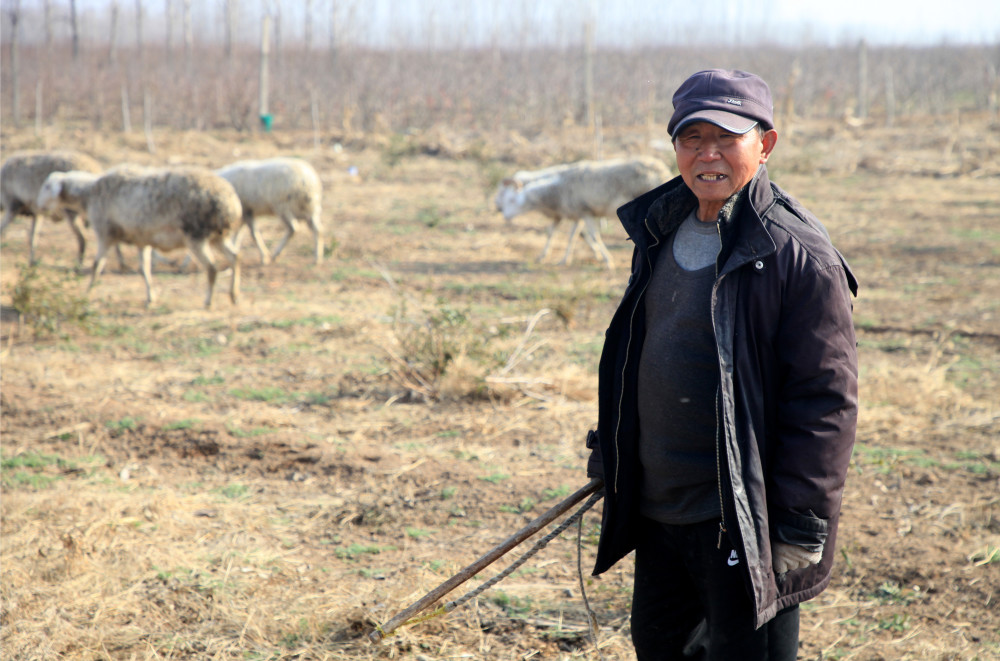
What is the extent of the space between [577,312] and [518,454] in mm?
4072

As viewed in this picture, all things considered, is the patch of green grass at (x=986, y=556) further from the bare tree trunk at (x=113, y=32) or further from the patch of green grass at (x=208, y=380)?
the bare tree trunk at (x=113, y=32)

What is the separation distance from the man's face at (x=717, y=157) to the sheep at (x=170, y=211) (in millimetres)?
7749

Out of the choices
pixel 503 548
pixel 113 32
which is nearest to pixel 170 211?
pixel 503 548

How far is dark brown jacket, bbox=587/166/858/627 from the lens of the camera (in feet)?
6.29

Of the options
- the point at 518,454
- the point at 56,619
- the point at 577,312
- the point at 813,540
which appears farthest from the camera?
→ the point at 577,312

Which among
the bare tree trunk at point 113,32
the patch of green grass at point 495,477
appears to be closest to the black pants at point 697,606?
the patch of green grass at point 495,477

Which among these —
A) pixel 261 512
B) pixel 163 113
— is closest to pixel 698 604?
pixel 261 512

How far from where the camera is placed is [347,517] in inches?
179

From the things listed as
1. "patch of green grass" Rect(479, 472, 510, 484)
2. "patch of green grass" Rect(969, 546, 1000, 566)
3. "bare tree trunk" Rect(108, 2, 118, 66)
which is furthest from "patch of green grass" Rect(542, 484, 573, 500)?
"bare tree trunk" Rect(108, 2, 118, 66)

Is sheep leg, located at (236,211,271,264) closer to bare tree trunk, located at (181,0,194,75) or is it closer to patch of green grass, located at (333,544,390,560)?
patch of green grass, located at (333,544,390,560)

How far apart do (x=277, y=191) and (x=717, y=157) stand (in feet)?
35.0

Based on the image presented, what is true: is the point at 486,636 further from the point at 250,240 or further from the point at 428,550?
the point at 250,240

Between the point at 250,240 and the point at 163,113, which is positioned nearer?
the point at 250,240

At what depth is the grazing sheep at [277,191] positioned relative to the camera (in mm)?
11898
